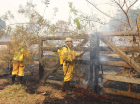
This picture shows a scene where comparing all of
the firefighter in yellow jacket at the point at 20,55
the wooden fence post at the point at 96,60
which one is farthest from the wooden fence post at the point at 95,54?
the firefighter in yellow jacket at the point at 20,55

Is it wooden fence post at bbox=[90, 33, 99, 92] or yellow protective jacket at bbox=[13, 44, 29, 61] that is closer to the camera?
wooden fence post at bbox=[90, 33, 99, 92]

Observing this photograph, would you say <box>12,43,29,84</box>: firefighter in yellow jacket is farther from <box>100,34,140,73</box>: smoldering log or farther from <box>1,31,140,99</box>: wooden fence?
<box>100,34,140,73</box>: smoldering log

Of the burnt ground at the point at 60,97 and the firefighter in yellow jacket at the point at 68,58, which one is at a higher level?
the firefighter in yellow jacket at the point at 68,58

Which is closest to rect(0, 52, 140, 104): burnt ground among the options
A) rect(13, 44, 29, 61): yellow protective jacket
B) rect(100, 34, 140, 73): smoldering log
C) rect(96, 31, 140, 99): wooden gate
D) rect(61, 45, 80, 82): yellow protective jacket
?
rect(96, 31, 140, 99): wooden gate

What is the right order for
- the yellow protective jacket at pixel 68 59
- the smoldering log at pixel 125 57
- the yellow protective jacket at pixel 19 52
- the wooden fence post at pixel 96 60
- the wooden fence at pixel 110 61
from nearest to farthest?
the smoldering log at pixel 125 57, the wooden fence at pixel 110 61, the yellow protective jacket at pixel 68 59, the wooden fence post at pixel 96 60, the yellow protective jacket at pixel 19 52

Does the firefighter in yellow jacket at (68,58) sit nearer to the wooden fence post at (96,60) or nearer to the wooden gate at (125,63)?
the wooden fence post at (96,60)

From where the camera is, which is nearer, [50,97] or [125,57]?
[125,57]

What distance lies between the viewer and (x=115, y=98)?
12.0 ft

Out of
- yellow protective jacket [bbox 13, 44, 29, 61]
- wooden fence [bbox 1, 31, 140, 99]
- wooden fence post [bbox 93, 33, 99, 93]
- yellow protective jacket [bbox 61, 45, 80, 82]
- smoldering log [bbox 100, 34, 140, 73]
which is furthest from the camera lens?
yellow protective jacket [bbox 13, 44, 29, 61]

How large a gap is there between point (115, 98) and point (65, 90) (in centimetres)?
169

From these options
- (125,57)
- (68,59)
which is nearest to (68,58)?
(68,59)

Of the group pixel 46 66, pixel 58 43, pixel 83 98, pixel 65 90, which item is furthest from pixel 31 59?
pixel 83 98

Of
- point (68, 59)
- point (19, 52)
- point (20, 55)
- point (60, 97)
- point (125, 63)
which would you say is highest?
point (19, 52)

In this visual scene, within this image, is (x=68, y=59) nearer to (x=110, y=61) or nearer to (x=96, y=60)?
(x=96, y=60)
